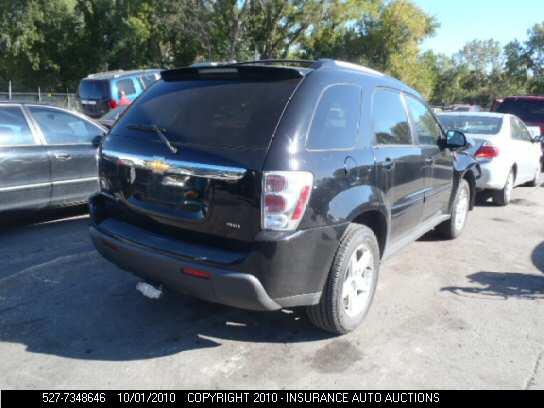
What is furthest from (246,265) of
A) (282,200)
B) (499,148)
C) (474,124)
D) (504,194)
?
(474,124)

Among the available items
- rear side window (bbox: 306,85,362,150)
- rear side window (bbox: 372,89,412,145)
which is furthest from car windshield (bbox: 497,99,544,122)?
rear side window (bbox: 306,85,362,150)

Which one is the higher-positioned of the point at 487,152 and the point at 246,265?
the point at 487,152

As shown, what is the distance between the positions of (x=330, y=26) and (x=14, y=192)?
115 ft

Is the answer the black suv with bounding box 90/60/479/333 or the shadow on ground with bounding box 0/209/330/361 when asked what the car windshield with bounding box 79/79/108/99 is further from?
the black suv with bounding box 90/60/479/333

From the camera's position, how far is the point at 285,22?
116 ft

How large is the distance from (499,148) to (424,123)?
11.7 feet

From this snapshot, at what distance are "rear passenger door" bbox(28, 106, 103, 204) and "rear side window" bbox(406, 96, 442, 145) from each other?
402cm

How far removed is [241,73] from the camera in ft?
11.2

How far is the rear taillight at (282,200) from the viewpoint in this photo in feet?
9.57

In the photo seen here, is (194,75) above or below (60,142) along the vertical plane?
above

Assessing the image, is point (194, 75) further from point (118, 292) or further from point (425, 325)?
point (425, 325)

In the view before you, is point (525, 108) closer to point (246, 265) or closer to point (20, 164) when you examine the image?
point (20, 164)

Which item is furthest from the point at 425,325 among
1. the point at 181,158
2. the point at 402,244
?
the point at 181,158

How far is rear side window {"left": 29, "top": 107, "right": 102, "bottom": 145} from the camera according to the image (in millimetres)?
6070
